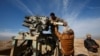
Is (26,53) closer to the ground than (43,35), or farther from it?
closer to the ground

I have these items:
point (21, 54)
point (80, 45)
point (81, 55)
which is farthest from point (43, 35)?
point (80, 45)

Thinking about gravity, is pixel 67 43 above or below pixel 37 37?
below

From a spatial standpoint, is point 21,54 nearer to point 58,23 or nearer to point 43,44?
point 43,44

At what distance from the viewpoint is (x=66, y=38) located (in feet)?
19.9

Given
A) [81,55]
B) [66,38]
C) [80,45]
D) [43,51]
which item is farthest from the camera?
[80,45]

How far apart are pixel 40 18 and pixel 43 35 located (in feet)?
3.54

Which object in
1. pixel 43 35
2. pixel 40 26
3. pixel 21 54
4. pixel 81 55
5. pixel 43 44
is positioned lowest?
pixel 81 55

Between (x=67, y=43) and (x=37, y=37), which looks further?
(x=37, y=37)

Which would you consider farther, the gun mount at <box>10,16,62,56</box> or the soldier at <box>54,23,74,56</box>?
the gun mount at <box>10,16,62,56</box>

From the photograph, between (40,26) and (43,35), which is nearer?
(40,26)

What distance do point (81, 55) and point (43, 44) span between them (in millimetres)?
5268

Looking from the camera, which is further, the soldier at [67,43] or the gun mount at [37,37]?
the gun mount at [37,37]

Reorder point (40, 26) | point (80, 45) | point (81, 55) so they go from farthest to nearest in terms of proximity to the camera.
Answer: point (80, 45) → point (81, 55) → point (40, 26)

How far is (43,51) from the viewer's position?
23.2ft
